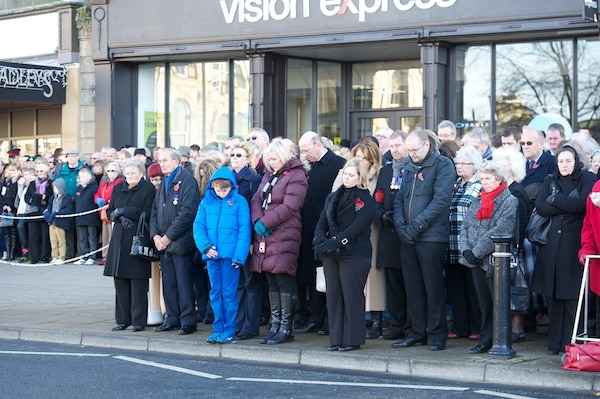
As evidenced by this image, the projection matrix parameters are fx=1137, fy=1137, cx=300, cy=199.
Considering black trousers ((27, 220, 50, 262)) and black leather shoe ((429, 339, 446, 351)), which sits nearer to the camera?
black leather shoe ((429, 339, 446, 351))

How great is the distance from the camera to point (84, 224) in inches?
786

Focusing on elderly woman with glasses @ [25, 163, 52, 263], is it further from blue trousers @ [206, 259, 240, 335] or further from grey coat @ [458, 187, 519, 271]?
grey coat @ [458, 187, 519, 271]

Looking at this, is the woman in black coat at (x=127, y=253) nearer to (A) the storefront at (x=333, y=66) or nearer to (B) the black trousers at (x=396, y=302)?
(B) the black trousers at (x=396, y=302)

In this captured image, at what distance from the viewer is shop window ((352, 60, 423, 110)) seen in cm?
2156

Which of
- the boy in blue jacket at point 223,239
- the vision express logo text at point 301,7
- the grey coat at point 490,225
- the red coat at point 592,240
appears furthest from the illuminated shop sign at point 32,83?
the red coat at point 592,240

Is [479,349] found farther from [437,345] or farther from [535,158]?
[535,158]

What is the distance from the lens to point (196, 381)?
384 inches

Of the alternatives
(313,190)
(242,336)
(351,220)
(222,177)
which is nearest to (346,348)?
(351,220)

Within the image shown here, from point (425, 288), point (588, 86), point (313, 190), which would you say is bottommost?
point (425, 288)

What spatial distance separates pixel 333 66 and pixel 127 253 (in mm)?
10796

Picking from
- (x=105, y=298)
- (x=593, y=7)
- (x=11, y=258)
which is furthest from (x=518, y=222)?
(x=11, y=258)

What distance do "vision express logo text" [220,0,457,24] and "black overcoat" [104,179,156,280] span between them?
875 cm

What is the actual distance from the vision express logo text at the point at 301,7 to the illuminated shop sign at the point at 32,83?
4704mm

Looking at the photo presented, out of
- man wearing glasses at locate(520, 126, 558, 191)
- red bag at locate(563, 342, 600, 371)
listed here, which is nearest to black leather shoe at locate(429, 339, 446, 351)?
red bag at locate(563, 342, 600, 371)
